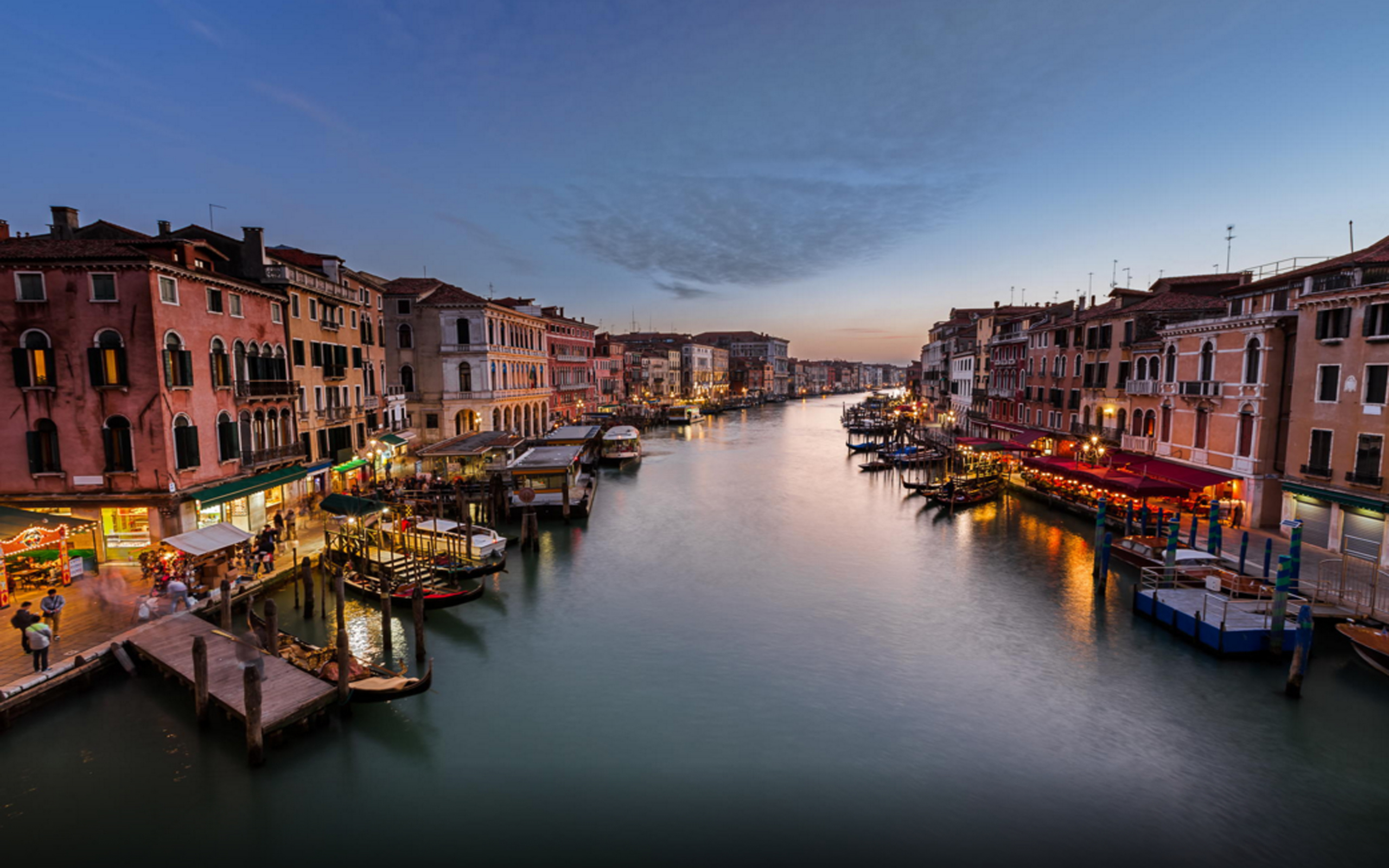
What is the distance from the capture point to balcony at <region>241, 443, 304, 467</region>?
72.2 ft

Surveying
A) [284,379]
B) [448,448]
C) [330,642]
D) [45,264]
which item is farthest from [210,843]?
[448,448]

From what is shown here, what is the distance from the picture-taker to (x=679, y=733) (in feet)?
43.8

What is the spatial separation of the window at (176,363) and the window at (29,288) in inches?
114

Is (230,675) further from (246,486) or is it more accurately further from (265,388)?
(265,388)

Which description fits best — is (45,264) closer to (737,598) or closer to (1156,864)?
(737,598)

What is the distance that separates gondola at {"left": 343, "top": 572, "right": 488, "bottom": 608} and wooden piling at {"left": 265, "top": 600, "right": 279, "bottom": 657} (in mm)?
4121

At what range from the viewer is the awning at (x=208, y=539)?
16.8m

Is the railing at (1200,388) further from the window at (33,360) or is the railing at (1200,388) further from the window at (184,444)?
the window at (33,360)

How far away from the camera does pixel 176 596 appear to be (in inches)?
635

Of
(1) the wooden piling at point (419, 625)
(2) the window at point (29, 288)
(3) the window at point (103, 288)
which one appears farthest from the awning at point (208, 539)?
(2) the window at point (29, 288)

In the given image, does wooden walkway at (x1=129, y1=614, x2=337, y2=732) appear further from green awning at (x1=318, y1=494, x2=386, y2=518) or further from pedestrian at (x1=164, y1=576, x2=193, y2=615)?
green awning at (x1=318, y1=494, x2=386, y2=518)

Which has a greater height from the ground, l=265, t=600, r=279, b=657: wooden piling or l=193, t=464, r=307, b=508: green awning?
l=193, t=464, r=307, b=508: green awning

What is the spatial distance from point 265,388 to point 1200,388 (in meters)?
36.0

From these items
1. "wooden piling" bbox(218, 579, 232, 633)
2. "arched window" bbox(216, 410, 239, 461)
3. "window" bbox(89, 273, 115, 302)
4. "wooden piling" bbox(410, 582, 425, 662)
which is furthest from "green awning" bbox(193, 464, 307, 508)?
"wooden piling" bbox(410, 582, 425, 662)
